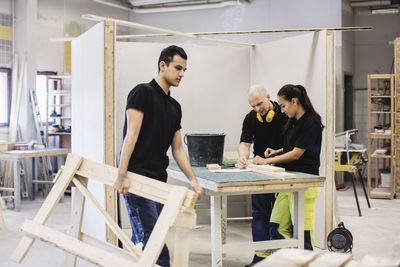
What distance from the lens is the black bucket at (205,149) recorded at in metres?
3.92

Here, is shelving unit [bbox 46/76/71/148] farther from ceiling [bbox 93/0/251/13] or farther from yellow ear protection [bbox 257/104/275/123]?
yellow ear protection [bbox 257/104/275/123]

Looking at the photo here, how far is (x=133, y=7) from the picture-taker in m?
10.0

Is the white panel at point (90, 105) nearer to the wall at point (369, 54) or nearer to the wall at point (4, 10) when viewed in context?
the wall at point (4, 10)

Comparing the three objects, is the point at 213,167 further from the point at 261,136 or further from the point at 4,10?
the point at 4,10

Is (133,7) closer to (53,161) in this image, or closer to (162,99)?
(53,161)

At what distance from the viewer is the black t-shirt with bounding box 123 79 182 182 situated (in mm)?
2760

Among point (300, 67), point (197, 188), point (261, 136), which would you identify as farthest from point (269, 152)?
point (197, 188)

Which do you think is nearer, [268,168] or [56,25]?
[268,168]

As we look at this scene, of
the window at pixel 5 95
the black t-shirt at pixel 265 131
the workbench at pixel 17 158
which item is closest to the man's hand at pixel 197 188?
the black t-shirt at pixel 265 131

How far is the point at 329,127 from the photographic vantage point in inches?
175

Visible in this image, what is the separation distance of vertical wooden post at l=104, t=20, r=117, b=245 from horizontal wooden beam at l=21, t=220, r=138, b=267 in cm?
133

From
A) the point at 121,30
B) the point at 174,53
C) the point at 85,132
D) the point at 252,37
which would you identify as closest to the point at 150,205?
the point at 174,53

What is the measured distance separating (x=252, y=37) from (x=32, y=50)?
402 centimetres

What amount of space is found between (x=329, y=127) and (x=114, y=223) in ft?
8.16
